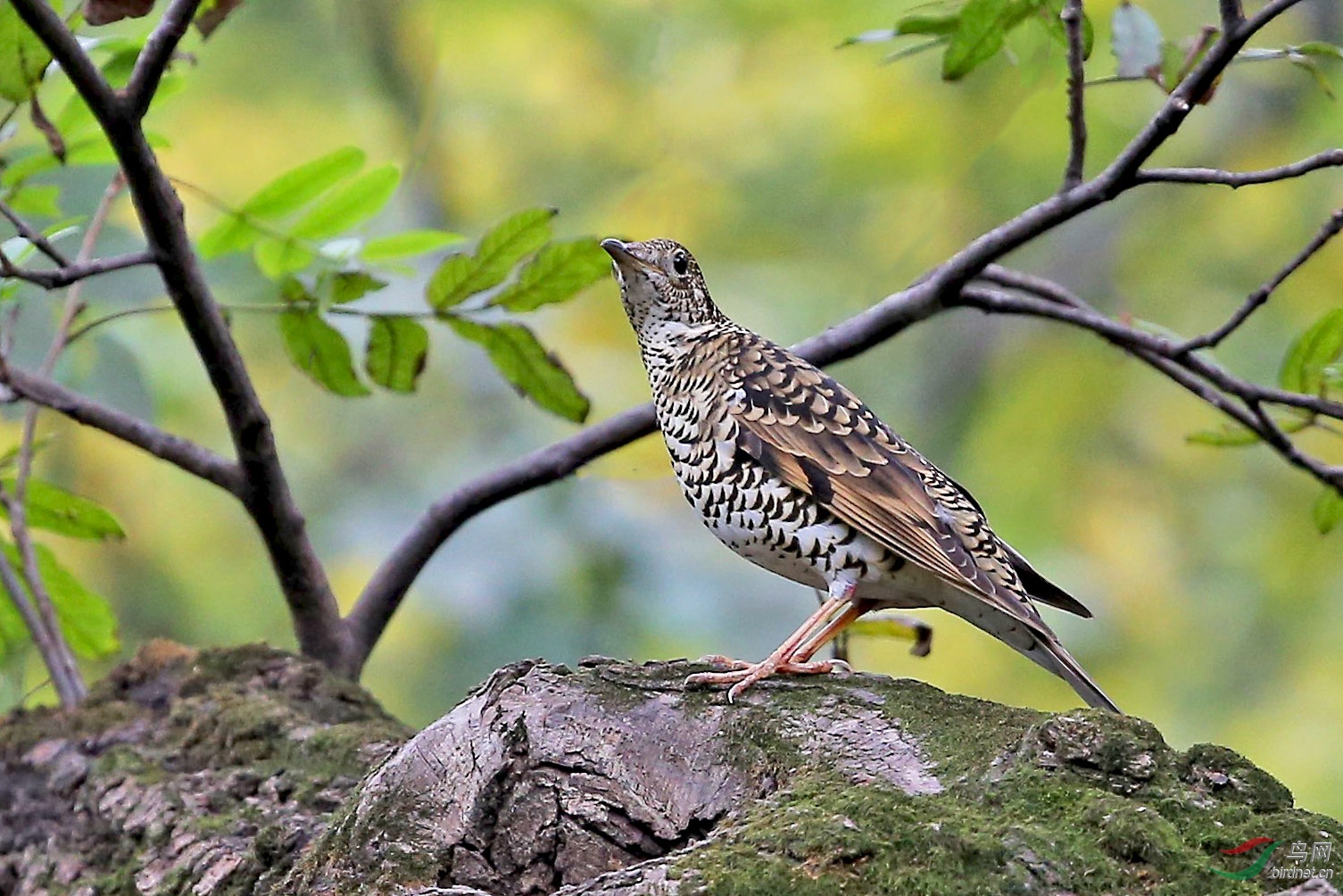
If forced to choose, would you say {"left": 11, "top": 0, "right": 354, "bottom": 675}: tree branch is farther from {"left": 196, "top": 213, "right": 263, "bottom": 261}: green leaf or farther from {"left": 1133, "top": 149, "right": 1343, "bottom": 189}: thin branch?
{"left": 1133, "top": 149, "right": 1343, "bottom": 189}: thin branch

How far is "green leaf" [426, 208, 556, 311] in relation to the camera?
345 cm

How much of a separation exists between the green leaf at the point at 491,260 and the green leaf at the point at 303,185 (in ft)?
1.31

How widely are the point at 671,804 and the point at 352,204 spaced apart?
2025mm

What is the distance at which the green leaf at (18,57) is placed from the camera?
9.60 feet

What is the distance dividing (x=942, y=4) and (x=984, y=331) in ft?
21.6

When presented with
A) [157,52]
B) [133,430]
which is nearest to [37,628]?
[133,430]

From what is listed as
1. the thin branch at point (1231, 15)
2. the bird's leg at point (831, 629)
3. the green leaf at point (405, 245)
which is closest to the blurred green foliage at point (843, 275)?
the green leaf at point (405, 245)

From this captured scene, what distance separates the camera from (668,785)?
241 cm

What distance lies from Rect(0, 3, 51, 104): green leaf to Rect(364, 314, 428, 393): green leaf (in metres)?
1.00

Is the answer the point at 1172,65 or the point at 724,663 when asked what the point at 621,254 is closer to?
the point at 724,663

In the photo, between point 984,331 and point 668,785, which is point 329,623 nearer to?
point 668,785

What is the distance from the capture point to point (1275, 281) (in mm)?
3014

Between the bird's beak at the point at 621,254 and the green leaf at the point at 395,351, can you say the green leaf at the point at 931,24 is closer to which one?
the bird's beak at the point at 621,254

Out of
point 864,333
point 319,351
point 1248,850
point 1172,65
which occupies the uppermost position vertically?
point 1172,65
